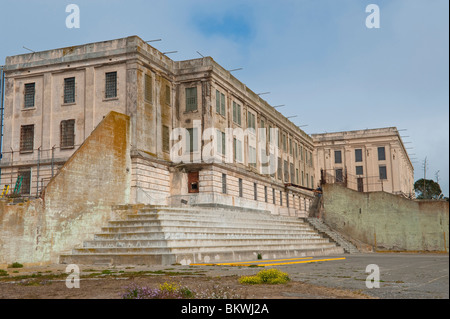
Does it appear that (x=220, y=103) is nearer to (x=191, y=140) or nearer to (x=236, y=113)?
(x=236, y=113)

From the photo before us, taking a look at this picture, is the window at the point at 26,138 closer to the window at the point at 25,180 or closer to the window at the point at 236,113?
the window at the point at 25,180

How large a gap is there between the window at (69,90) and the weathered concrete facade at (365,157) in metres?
41.2

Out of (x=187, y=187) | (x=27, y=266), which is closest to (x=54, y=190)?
(x=27, y=266)

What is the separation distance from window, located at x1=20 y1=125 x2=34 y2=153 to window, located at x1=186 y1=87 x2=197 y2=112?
11.8 metres

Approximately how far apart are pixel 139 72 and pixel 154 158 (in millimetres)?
6011

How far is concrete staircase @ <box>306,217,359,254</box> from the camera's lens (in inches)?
1268

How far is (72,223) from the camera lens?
1967cm

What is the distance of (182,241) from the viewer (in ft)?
62.5

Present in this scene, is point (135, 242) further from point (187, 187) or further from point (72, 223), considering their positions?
point (187, 187)

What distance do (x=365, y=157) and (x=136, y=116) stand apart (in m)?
45.5

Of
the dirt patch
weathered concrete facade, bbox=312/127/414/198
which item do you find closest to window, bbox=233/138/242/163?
weathered concrete facade, bbox=312/127/414/198

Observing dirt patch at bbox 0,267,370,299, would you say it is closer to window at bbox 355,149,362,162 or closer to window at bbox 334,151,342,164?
window at bbox 355,149,362,162

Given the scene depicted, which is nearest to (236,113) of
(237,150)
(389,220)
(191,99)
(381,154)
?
(237,150)

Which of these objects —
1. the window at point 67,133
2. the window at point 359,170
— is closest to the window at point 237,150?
the window at point 67,133
